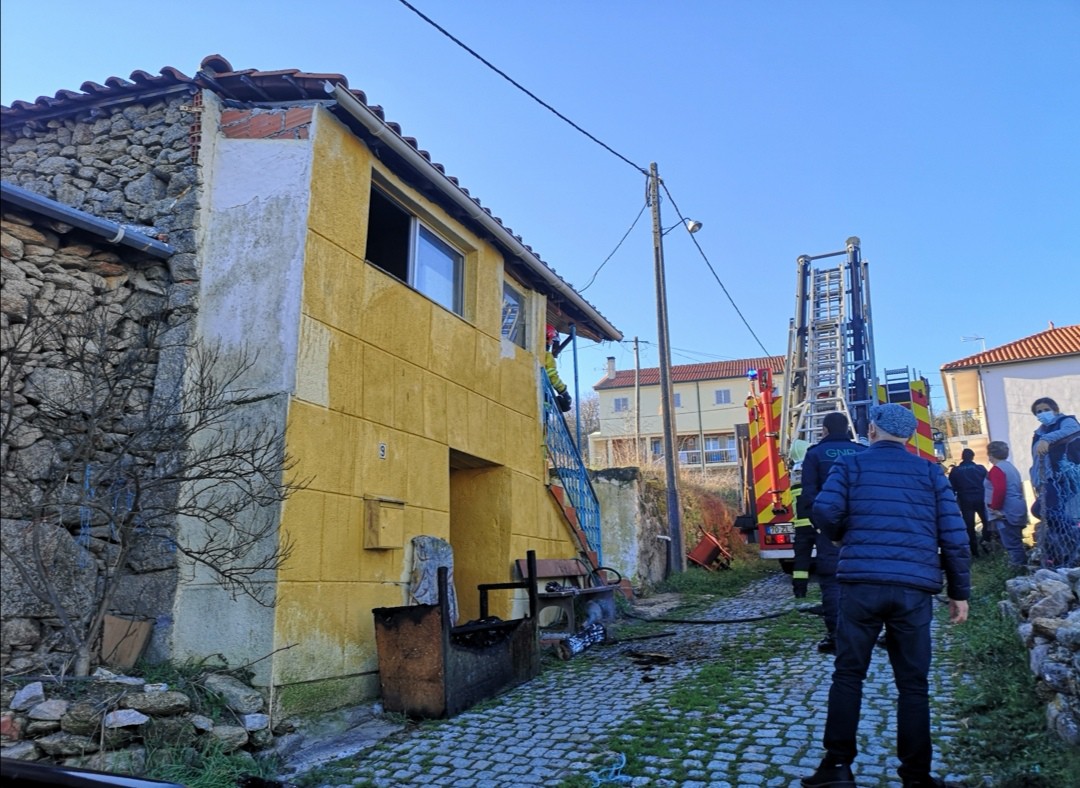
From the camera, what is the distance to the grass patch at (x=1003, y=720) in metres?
3.44

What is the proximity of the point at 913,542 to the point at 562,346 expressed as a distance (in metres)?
7.99

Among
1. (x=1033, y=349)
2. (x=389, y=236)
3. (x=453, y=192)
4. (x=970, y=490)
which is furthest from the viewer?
(x=1033, y=349)

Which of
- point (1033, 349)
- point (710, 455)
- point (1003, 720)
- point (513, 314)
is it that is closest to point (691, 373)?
point (710, 455)

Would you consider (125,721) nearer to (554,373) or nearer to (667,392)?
(554,373)

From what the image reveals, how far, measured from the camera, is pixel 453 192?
7.44 meters

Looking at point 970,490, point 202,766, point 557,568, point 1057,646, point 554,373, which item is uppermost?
point 554,373

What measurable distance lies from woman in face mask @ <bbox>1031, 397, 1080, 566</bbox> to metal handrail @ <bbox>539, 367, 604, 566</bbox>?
5.03 metres

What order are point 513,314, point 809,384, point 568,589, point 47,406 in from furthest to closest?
point 809,384
point 513,314
point 568,589
point 47,406

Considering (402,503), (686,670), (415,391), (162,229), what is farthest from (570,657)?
(162,229)

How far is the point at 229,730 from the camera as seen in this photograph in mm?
4500

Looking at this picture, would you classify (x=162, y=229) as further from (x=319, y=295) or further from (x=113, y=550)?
(x=113, y=550)

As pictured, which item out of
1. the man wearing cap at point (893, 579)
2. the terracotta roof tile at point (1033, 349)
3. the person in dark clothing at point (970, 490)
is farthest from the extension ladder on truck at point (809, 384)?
the terracotta roof tile at point (1033, 349)

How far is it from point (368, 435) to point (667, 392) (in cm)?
873

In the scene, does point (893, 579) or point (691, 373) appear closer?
point (893, 579)
